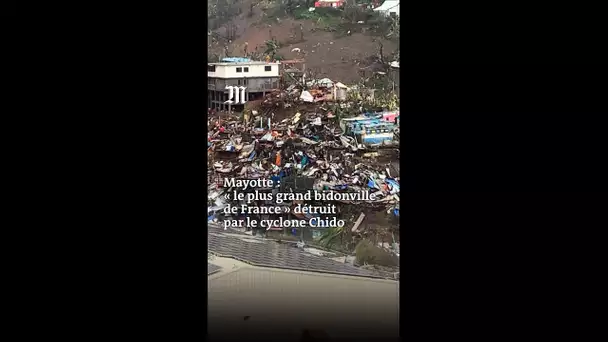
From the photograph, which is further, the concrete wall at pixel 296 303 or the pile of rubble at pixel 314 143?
the pile of rubble at pixel 314 143

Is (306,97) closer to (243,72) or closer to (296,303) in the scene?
(243,72)

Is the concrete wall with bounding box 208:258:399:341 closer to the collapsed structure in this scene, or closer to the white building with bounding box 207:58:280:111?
the collapsed structure

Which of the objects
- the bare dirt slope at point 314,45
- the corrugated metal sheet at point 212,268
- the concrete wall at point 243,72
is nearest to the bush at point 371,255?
the corrugated metal sheet at point 212,268

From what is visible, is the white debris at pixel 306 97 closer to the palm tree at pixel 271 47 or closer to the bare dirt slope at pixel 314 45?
the bare dirt slope at pixel 314 45

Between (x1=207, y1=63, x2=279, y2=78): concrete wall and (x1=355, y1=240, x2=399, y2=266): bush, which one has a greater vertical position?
(x1=207, y1=63, x2=279, y2=78): concrete wall

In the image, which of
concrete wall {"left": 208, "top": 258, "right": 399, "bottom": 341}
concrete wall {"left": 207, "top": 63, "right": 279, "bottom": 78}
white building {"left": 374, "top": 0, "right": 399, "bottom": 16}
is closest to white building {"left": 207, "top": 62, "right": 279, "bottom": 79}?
concrete wall {"left": 207, "top": 63, "right": 279, "bottom": 78}
